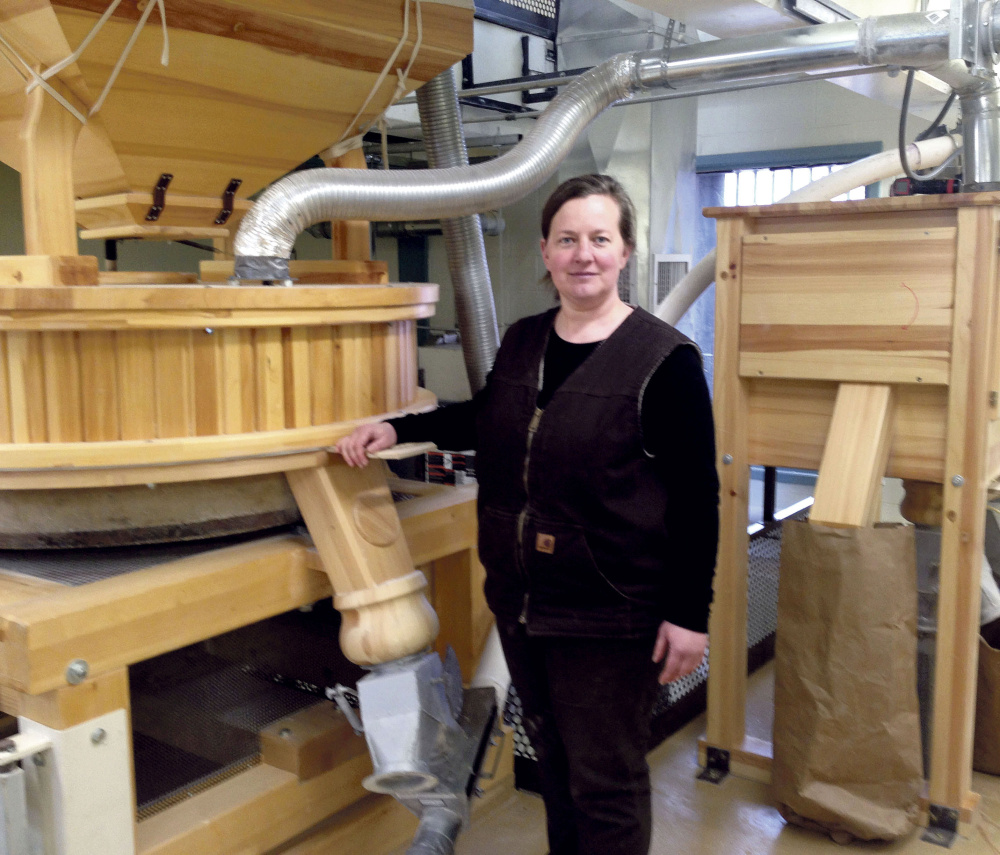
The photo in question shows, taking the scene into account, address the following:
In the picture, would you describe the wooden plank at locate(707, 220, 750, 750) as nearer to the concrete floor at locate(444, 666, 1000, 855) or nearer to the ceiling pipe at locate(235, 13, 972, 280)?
the concrete floor at locate(444, 666, 1000, 855)

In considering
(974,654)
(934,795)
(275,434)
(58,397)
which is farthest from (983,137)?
(58,397)

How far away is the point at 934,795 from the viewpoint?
6.85ft

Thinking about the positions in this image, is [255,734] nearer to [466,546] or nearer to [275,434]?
[466,546]

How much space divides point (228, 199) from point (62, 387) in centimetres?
66

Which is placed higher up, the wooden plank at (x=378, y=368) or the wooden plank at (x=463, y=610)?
the wooden plank at (x=378, y=368)

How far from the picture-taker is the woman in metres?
1.46

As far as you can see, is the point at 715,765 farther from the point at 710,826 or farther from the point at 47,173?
the point at 47,173

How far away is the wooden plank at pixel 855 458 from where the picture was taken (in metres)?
2.01

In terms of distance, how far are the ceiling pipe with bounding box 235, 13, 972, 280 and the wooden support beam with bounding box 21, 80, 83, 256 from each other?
284 mm

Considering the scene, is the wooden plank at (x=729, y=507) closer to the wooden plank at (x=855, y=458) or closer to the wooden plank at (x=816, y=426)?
the wooden plank at (x=816, y=426)

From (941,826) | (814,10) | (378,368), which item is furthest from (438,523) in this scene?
(814,10)

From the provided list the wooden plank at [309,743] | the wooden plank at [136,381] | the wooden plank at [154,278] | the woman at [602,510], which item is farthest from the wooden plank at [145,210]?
the wooden plank at [309,743]

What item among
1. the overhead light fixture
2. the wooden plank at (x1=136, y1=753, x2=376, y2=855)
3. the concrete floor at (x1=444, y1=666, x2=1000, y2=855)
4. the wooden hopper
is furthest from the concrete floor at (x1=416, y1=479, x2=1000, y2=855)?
the overhead light fixture

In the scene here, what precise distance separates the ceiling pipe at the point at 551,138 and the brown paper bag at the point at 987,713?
1461 millimetres
